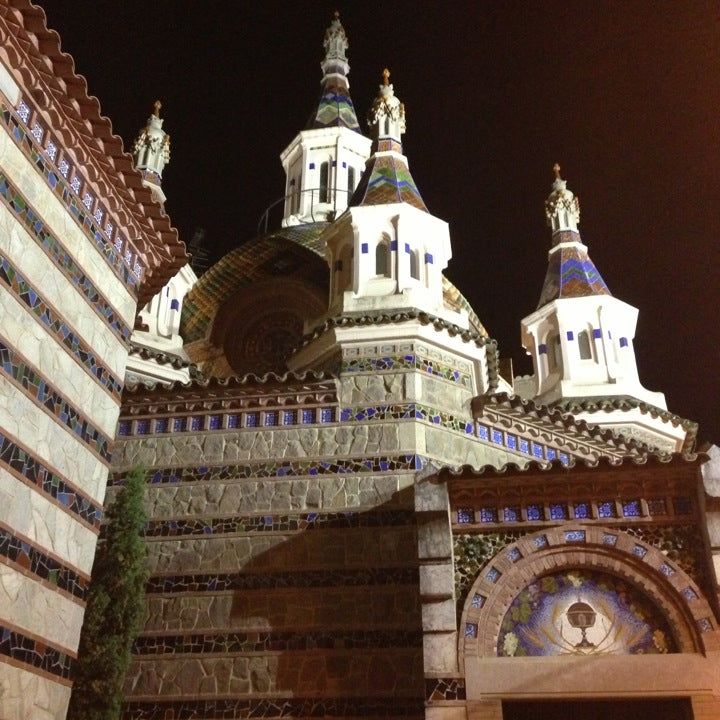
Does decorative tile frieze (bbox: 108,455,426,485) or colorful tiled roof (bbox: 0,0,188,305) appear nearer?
colorful tiled roof (bbox: 0,0,188,305)

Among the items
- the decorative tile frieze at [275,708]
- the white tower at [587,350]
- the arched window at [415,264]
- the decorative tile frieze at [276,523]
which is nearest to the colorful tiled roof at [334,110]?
the white tower at [587,350]

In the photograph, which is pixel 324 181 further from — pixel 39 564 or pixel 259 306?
pixel 39 564

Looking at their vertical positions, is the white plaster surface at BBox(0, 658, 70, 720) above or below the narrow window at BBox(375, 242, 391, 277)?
below

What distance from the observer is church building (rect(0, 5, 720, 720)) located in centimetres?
681

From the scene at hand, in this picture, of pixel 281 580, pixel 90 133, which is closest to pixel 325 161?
pixel 281 580

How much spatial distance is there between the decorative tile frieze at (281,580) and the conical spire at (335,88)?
55.8 ft

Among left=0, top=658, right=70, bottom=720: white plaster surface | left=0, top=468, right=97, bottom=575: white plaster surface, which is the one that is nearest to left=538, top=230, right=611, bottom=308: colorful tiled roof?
left=0, top=468, right=97, bottom=575: white plaster surface

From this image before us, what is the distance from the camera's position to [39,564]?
6.45 m

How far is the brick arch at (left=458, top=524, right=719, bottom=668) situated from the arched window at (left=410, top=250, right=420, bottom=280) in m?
5.76

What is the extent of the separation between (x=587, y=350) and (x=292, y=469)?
8.98 metres

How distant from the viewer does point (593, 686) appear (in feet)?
26.9

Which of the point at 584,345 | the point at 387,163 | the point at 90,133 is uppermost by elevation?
the point at 387,163

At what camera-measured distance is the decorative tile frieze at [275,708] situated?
9.19m

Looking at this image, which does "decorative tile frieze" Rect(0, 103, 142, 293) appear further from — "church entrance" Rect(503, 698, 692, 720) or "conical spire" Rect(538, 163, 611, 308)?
"conical spire" Rect(538, 163, 611, 308)
